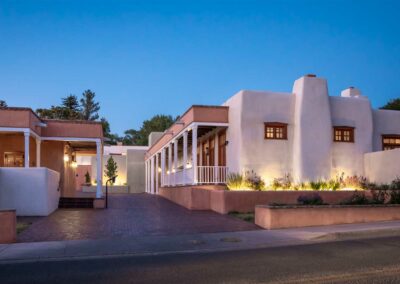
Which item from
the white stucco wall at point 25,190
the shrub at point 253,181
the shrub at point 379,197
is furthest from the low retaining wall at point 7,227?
the shrub at point 379,197

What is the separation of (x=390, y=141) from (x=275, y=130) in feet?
23.7

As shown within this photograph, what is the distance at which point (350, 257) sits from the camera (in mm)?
9984

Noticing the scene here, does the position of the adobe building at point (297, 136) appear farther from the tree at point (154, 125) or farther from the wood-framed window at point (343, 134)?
the tree at point (154, 125)

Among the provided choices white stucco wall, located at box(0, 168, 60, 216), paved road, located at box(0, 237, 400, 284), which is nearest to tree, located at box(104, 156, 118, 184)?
white stucco wall, located at box(0, 168, 60, 216)

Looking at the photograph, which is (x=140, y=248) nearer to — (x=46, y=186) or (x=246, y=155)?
(x=46, y=186)

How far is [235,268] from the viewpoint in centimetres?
899

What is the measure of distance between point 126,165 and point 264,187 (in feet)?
96.0

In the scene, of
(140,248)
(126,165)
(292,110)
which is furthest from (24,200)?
(126,165)

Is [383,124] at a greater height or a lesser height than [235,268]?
greater

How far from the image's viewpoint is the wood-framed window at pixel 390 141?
26.3 meters

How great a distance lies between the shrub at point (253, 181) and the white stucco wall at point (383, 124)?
7.41 meters

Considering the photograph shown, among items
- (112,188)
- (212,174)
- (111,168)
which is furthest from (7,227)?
(111,168)

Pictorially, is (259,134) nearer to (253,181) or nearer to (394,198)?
(253,181)

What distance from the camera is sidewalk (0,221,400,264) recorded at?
11.4m
